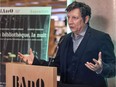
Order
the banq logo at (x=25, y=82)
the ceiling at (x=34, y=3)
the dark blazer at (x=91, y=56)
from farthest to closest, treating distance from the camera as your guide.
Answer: the ceiling at (x=34, y=3) → the dark blazer at (x=91, y=56) → the banq logo at (x=25, y=82)

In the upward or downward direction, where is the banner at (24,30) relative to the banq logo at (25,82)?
upward

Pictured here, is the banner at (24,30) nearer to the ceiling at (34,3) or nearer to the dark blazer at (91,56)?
the ceiling at (34,3)

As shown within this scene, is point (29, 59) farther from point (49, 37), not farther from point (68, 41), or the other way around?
point (49, 37)

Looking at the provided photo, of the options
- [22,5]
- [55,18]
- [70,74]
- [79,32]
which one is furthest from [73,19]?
[22,5]

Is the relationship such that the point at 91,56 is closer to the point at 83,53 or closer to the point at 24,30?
the point at 83,53

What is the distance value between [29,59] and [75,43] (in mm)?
371

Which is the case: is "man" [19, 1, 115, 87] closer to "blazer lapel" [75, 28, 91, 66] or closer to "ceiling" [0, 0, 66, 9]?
"blazer lapel" [75, 28, 91, 66]

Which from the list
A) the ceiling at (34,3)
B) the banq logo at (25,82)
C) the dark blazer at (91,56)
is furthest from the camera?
the ceiling at (34,3)

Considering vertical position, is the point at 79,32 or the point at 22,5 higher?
the point at 22,5

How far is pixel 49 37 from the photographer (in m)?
2.72

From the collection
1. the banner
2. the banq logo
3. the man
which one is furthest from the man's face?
the banner

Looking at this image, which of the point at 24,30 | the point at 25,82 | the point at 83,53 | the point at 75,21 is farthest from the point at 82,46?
the point at 24,30

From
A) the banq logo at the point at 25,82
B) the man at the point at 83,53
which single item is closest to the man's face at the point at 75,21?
the man at the point at 83,53

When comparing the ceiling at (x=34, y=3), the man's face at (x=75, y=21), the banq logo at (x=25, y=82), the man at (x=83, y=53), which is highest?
the ceiling at (x=34, y=3)
